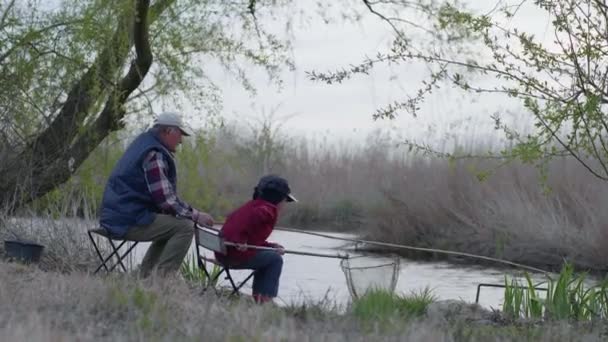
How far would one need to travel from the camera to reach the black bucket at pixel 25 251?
975cm

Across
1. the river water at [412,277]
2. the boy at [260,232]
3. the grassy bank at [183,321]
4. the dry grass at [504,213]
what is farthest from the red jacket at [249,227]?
the dry grass at [504,213]

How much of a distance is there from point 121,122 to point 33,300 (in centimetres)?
724

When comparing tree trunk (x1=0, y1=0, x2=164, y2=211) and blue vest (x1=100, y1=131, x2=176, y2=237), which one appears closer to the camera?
blue vest (x1=100, y1=131, x2=176, y2=237)

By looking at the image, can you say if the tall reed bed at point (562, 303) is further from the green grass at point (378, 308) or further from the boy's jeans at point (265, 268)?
the boy's jeans at point (265, 268)

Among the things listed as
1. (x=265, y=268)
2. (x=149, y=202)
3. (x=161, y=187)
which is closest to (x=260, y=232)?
(x=265, y=268)

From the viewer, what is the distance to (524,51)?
8.12m

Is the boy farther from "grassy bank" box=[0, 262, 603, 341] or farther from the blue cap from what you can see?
"grassy bank" box=[0, 262, 603, 341]

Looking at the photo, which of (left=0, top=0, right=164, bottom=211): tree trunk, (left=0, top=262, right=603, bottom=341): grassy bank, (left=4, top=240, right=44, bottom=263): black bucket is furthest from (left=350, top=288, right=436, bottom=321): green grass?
(left=0, top=0, right=164, bottom=211): tree trunk

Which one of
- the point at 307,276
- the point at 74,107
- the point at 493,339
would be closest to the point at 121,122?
the point at 74,107

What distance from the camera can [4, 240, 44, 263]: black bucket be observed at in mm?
9750

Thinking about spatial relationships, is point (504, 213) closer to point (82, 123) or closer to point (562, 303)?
point (82, 123)

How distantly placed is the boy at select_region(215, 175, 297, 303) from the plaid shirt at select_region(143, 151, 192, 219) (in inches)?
13.8

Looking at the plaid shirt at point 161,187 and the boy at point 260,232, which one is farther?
the plaid shirt at point 161,187

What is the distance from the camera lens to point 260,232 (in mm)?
8062
